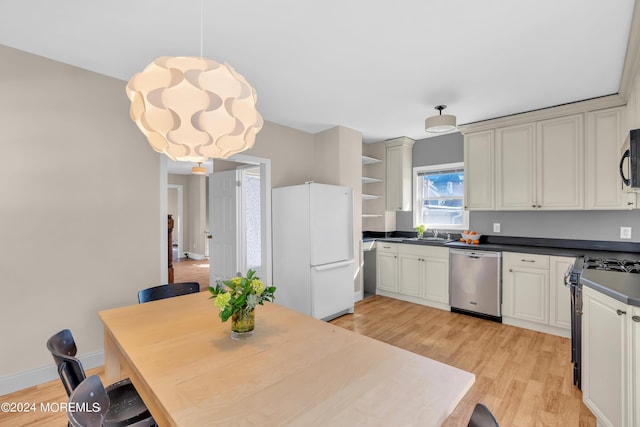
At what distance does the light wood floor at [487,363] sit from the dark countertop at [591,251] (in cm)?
88

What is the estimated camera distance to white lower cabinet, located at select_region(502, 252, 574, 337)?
3.07 metres

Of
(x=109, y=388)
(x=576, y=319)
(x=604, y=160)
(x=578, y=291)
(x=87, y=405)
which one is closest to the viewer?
(x=87, y=405)

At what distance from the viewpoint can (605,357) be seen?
5.33 ft

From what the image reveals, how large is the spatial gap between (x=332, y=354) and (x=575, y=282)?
203cm

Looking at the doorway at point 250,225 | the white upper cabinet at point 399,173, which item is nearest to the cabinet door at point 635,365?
the doorway at point 250,225

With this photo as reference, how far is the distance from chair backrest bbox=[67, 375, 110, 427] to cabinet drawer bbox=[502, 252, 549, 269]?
3.75 metres

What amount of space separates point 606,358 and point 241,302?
6.48ft

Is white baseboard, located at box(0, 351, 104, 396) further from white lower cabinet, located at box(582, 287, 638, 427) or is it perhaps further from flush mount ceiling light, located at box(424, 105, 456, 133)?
flush mount ceiling light, located at box(424, 105, 456, 133)

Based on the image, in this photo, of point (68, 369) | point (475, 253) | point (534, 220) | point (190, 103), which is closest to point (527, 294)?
point (475, 253)

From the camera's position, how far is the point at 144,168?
2.77 m

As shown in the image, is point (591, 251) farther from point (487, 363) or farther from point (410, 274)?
point (410, 274)

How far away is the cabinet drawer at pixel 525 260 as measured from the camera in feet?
10.4

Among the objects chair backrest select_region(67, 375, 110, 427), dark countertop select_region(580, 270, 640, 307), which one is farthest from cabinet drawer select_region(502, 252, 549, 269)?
chair backrest select_region(67, 375, 110, 427)

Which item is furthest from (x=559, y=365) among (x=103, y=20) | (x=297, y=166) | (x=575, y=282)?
(x=103, y=20)
